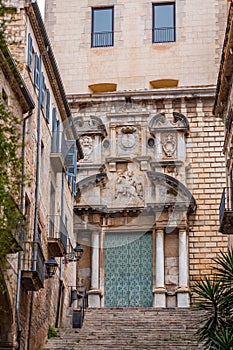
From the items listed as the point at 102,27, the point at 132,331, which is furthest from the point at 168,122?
the point at 132,331

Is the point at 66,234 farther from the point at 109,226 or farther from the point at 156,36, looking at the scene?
the point at 156,36

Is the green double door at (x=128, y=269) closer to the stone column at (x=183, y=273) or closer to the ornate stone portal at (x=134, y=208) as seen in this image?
the ornate stone portal at (x=134, y=208)

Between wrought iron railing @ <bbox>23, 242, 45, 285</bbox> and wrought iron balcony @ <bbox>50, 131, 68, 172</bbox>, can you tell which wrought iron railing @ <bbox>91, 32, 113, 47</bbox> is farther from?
wrought iron railing @ <bbox>23, 242, 45, 285</bbox>

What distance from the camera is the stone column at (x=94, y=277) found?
3634 cm

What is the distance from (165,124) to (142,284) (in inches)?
253

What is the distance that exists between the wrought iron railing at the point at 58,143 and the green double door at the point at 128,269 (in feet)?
24.3

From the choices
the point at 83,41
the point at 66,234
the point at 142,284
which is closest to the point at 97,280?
the point at 142,284

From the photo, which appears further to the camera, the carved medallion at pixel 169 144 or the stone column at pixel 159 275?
the carved medallion at pixel 169 144

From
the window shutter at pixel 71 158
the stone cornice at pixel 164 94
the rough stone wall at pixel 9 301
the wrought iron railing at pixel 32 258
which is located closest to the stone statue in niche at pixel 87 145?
the stone cornice at pixel 164 94

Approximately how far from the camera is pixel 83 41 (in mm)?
40906

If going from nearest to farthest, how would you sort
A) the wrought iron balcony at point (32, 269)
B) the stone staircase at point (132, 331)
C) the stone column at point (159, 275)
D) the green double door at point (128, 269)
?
the wrought iron balcony at point (32, 269) → the stone staircase at point (132, 331) → the stone column at point (159, 275) → the green double door at point (128, 269)

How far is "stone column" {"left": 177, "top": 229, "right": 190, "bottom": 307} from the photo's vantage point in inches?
1400

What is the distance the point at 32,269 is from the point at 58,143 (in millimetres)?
6334

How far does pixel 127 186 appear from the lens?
37875 mm
